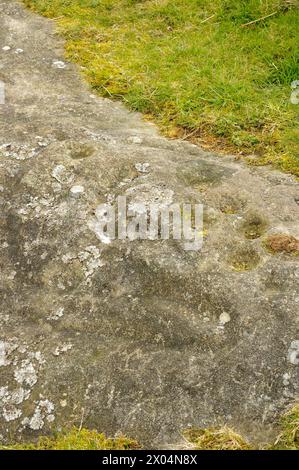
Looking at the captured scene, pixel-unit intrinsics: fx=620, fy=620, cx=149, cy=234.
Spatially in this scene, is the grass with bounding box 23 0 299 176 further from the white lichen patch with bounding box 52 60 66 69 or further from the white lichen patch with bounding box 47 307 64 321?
the white lichen patch with bounding box 47 307 64 321

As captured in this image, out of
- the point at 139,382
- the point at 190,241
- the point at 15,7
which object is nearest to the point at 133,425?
the point at 139,382

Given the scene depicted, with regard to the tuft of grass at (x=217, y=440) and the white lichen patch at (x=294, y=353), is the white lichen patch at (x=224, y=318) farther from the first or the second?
the tuft of grass at (x=217, y=440)

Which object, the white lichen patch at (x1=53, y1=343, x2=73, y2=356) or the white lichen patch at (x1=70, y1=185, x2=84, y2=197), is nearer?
the white lichen patch at (x1=53, y1=343, x2=73, y2=356)

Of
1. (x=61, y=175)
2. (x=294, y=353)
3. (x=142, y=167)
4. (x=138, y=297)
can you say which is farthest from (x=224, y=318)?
(x=61, y=175)

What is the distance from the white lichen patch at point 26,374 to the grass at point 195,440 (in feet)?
1.57

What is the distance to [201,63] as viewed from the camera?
817 centimetres

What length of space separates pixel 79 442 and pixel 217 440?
37.4 inches

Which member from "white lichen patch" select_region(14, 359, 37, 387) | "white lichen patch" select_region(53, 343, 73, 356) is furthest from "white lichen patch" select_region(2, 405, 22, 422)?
"white lichen patch" select_region(53, 343, 73, 356)

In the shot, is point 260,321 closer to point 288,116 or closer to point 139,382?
point 139,382

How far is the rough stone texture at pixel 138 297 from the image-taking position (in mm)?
4473

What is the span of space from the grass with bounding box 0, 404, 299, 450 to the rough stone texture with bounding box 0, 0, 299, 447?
0.08 metres

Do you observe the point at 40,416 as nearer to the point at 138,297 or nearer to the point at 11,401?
the point at 11,401

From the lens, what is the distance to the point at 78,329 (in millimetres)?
5000

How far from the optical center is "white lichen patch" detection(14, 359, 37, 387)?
15.4 feet
